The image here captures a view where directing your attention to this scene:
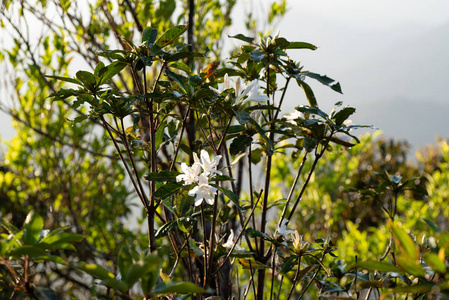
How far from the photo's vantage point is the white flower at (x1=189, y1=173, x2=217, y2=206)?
74cm

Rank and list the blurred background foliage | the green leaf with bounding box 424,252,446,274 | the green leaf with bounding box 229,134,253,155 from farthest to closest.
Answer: the blurred background foliage < the green leaf with bounding box 229,134,253,155 < the green leaf with bounding box 424,252,446,274

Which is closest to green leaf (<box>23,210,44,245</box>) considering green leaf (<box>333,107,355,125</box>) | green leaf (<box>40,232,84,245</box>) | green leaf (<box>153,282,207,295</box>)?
green leaf (<box>40,232,84,245</box>)

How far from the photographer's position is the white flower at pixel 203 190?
74 cm

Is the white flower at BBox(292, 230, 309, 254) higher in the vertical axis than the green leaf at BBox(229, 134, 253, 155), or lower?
lower

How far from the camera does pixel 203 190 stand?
2.49 ft

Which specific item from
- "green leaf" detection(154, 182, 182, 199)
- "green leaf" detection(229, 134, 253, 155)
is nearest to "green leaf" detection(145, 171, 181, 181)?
"green leaf" detection(154, 182, 182, 199)

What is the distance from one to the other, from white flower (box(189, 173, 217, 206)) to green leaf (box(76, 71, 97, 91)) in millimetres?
269

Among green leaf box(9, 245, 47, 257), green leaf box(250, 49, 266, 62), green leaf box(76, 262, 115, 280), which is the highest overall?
green leaf box(250, 49, 266, 62)

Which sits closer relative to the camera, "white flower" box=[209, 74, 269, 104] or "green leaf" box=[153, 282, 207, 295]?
"green leaf" box=[153, 282, 207, 295]

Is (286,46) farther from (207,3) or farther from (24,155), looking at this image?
(24,155)

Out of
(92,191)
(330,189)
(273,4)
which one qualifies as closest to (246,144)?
(273,4)

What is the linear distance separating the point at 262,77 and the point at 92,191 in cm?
203

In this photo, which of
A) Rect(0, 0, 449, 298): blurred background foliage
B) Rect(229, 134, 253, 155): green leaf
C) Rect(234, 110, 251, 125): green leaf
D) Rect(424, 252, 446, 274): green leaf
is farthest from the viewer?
Rect(0, 0, 449, 298): blurred background foliage

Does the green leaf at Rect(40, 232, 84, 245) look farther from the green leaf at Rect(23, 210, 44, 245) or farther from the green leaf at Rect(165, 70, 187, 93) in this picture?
the green leaf at Rect(165, 70, 187, 93)
